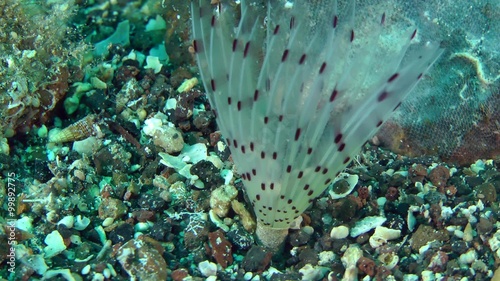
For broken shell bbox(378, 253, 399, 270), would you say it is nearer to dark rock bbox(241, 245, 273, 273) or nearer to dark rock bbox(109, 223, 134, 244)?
dark rock bbox(241, 245, 273, 273)

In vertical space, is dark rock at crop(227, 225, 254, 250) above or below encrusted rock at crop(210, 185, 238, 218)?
below

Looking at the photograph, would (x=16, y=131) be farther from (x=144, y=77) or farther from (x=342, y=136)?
(x=342, y=136)

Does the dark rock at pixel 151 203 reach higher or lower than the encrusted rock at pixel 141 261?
lower

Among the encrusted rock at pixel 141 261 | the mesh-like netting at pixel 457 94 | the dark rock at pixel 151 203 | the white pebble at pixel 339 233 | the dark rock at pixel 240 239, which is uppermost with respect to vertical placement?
the mesh-like netting at pixel 457 94

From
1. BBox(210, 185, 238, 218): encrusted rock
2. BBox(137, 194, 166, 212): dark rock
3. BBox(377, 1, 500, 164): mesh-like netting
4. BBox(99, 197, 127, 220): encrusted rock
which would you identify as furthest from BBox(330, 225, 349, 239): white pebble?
BBox(99, 197, 127, 220): encrusted rock

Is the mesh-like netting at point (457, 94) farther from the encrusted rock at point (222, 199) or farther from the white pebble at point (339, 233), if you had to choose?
the encrusted rock at point (222, 199)

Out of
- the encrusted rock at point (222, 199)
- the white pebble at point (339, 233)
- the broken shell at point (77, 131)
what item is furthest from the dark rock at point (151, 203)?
the white pebble at point (339, 233)

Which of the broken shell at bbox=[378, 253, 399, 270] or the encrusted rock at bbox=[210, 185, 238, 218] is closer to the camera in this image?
the broken shell at bbox=[378, 253, 399, 270]
